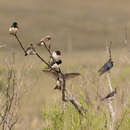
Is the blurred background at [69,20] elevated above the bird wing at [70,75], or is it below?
above

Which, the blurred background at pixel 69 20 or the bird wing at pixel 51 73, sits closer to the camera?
the bird wing at pixel 51 73

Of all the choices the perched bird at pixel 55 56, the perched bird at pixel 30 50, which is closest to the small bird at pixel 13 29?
the perched bird at pixel 30 50

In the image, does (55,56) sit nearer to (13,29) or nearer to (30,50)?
(30,50)

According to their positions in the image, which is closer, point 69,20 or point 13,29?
point 13,29

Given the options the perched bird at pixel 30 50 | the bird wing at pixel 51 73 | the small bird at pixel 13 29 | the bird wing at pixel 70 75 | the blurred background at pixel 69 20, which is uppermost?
the blurred background at pixel 69 20

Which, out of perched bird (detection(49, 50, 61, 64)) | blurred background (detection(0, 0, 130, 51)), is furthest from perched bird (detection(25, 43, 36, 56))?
blurred background (detection(0, 0, 130, 51))

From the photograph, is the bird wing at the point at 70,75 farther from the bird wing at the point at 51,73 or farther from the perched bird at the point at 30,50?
the perched bird at the point at 30,50

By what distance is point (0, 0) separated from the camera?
42.4m

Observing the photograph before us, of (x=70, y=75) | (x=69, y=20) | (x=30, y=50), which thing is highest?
(x=69, y=20)

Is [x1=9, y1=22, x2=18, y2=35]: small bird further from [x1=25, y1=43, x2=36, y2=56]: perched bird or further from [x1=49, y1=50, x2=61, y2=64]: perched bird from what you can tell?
[x1=49, y1=50, x2=61, y2=64]: perched bird

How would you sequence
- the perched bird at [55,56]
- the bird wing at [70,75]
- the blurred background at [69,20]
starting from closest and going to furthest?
the bird wing at [70,75] → the perched bird at [55,56] → the blurred background at [69,20]

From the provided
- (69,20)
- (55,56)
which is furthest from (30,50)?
(69,20)

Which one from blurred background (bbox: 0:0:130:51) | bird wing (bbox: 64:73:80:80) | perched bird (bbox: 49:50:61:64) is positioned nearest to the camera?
bird wing (bbox: 64:73:80:80)

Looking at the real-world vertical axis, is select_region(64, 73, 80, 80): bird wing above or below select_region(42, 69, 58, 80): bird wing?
below
